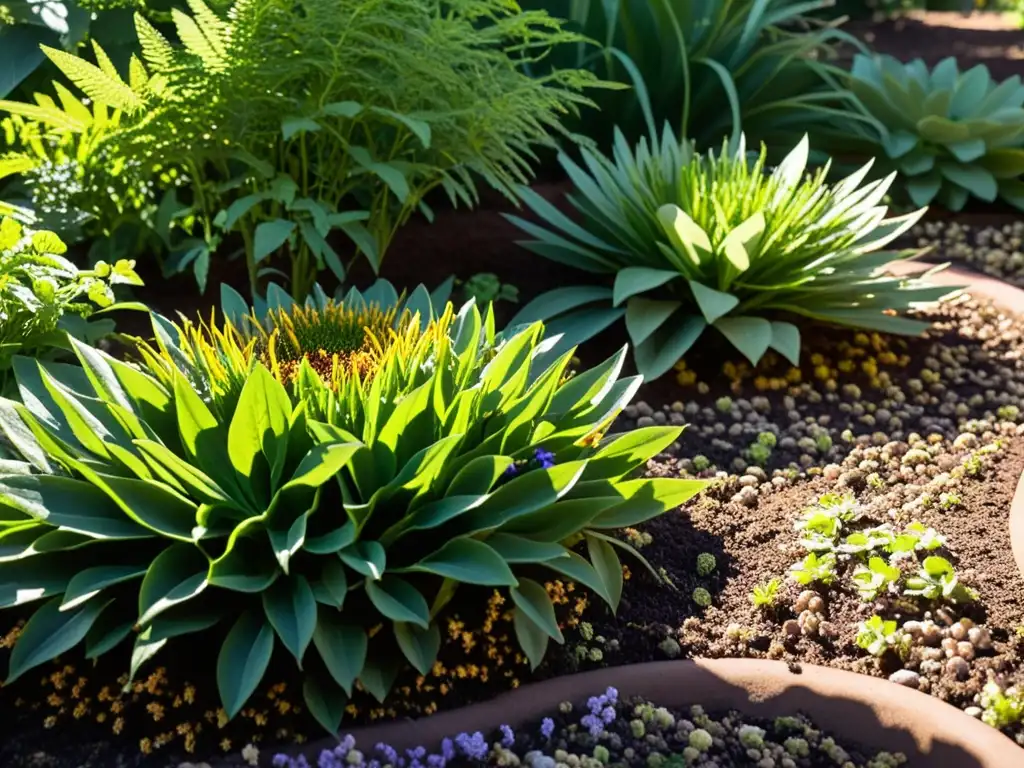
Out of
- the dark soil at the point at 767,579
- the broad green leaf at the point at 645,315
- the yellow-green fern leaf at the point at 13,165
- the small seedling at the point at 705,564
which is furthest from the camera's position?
the broad green leaf at the point at 645,315

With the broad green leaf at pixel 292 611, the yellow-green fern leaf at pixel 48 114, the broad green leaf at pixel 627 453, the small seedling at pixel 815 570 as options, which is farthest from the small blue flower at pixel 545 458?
the yellow-green fern leaf at pixel 48 114

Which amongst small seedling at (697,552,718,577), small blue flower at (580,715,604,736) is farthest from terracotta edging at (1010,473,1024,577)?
small blue flower at (580,715,604,736)

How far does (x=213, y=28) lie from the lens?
2.91 meters

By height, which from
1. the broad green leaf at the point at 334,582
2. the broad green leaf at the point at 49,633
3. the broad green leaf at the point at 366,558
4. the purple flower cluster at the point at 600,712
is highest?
the broad green leaf at the point at 49,633

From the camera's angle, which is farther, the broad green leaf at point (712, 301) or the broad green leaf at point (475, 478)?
the broad green leaf at point (712, 301)

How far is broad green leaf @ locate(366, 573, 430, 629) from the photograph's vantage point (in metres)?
1.90

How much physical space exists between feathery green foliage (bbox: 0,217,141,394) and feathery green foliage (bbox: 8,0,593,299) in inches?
21.1

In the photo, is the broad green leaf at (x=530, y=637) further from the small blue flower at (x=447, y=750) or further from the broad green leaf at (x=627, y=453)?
the broad green leaf at (x=627, y=453)

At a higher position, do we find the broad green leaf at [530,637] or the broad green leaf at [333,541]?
the broad green leaf at [333,541]

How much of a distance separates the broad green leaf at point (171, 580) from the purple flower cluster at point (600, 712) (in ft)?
2.31

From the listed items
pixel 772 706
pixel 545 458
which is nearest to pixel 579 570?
pixel 545 458

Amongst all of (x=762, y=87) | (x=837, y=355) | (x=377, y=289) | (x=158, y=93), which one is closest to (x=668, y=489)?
(x=377, y=289)

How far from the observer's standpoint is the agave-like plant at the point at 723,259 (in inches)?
127

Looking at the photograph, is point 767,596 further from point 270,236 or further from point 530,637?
point 270,236
